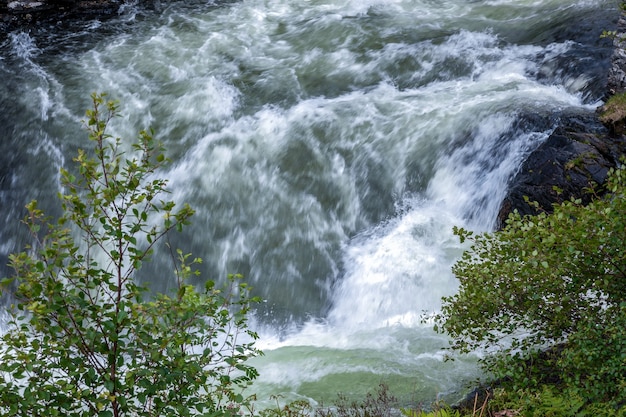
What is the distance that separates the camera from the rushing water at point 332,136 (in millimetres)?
10797

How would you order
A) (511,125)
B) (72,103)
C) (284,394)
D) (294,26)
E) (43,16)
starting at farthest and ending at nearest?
(43,16) → (294,26) → (72,103) → (511,125) → (284,394)

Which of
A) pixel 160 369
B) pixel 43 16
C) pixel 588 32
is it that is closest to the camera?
pixel 160 369

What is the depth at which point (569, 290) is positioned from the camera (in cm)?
680

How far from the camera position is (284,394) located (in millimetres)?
9336

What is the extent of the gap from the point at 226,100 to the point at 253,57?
7.25 feet

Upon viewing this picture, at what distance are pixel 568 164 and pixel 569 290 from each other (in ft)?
13.9

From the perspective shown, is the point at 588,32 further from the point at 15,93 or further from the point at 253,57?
the point at 15,93

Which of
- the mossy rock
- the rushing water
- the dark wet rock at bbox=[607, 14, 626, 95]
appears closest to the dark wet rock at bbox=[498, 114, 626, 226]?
the mossy rock

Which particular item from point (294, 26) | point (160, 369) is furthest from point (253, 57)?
point (160, 369)

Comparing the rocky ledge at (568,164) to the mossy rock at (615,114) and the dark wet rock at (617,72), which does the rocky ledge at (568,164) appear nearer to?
the mossy rock at (615,114)

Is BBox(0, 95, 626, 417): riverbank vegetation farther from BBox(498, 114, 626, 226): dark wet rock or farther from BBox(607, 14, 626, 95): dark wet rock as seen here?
BBox(607, 14, 626, 95): dark wet rock

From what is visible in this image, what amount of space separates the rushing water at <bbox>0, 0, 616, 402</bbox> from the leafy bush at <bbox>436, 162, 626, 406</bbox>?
201 centimetres

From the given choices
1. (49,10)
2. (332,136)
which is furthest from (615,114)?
(49,10)

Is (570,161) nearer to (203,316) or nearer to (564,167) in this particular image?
(564,167)
